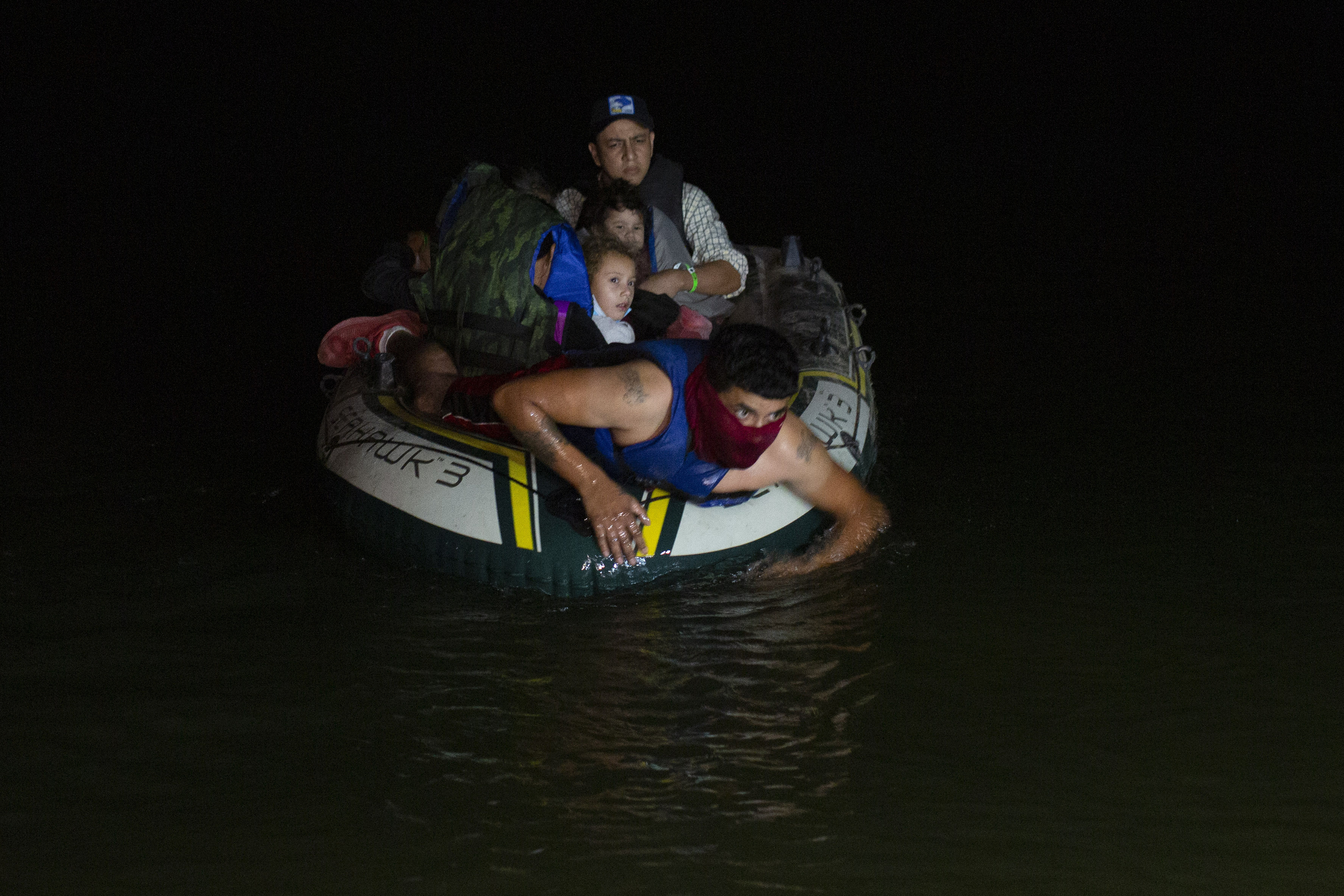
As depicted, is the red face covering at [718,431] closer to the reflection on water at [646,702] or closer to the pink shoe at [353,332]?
the reflection on water at [646,702]

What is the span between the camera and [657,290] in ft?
19.2

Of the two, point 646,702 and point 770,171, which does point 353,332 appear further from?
point 770,171

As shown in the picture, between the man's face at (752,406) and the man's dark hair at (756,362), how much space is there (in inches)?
0.5

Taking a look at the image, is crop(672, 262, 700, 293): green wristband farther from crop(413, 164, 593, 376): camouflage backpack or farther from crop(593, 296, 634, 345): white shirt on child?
crop(413, 164, 593, 376): camouflage backpack

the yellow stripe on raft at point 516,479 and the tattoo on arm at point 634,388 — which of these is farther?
the yellow stripe on raft at point 516,479

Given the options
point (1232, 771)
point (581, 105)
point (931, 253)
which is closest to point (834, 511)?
point (1232, 771)

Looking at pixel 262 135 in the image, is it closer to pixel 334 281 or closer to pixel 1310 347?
pixel 334 281

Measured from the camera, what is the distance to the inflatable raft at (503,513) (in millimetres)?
4465

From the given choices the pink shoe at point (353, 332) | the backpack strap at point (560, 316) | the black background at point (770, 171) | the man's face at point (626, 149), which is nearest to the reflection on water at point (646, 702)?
the backpack strap at point (560, 316)

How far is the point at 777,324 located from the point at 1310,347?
404 cm

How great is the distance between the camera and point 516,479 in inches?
178

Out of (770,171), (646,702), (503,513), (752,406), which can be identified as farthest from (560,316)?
(770,171)

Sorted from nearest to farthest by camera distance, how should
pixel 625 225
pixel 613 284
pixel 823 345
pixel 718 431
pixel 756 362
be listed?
pixel 756 362
pixel 718 431
pixel 613 284
pixel 625 225
pixel 823 345

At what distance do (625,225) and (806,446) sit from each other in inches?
57.1
